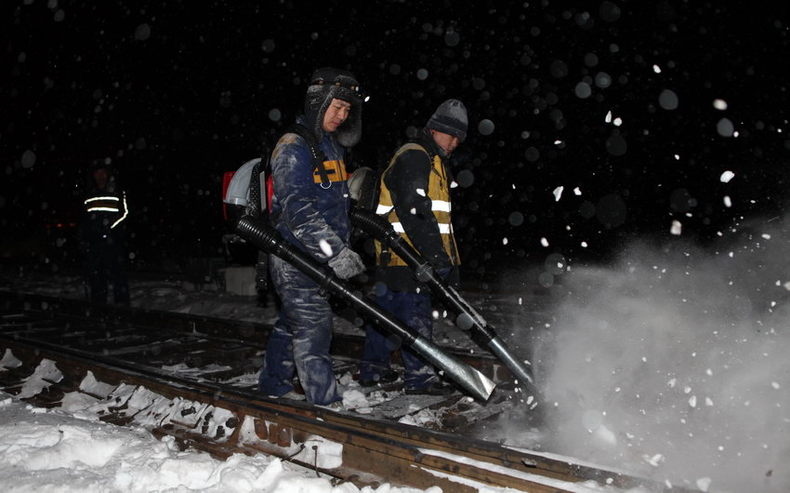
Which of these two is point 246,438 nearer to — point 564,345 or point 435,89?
point 564,345

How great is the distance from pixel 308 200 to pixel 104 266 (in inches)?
281

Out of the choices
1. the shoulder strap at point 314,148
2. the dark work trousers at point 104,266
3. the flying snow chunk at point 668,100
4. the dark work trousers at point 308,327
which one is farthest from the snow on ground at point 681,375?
the flying snow chunk at point 668,100

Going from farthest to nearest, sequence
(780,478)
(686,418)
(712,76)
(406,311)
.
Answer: (712,76), (406,311), (686,418), (780,478)

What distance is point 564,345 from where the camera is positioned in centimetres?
475

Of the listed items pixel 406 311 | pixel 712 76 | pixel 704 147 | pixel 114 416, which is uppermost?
pixel 712 76

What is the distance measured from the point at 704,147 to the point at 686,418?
1232 centimetres

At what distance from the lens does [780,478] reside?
9.86ft

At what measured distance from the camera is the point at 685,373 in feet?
13.2

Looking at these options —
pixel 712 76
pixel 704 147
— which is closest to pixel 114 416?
pixel 712 76

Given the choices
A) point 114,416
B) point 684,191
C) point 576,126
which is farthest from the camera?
point 576,126

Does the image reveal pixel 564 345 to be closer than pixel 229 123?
Yes

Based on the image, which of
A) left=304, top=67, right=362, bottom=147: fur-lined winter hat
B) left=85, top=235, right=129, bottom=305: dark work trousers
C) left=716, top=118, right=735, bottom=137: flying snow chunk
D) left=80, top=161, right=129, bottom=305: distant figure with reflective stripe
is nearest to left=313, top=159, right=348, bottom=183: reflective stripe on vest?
left=304, top=67, right=362, bottom=147: fur-lined winter hat

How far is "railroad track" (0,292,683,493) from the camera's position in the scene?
3016 millimetres

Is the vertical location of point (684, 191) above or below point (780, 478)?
above
